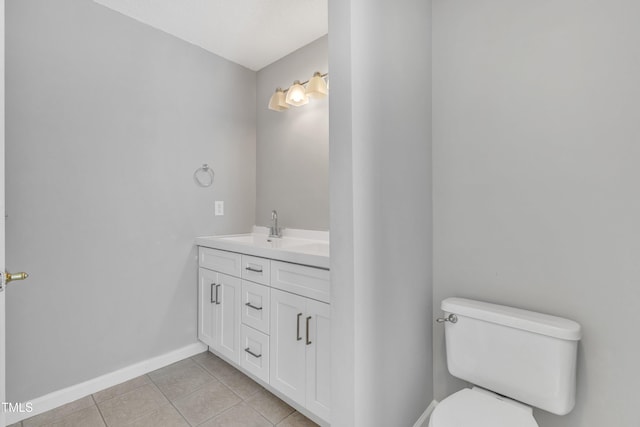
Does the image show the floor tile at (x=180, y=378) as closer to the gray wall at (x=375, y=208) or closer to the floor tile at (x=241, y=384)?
the floor tile at (x=241, y=384)

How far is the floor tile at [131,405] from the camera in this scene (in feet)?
5.00

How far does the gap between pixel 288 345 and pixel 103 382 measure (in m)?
1.21

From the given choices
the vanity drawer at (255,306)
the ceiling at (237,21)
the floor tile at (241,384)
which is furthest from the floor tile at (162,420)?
the ceiling at (237,21)

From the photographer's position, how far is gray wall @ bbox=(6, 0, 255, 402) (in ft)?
5.04

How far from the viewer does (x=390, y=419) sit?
1.19 metres

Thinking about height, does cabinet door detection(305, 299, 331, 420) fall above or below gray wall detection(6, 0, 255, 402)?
below

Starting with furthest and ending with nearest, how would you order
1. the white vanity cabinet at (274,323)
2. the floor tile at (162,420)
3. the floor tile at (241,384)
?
the floor tile at (241,384), the floor tile at (162,420), the white vanity cabinet at (274,323)

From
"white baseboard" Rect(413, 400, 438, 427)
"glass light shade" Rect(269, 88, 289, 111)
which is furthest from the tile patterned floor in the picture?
"glass light shade" Rect(269, 88, 289, 111)

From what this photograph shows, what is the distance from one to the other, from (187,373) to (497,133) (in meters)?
2.26

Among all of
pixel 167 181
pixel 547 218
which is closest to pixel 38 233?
pixel 167 181

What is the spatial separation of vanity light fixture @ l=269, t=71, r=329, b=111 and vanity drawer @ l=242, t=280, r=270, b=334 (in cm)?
129

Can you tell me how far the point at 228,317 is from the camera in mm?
1920

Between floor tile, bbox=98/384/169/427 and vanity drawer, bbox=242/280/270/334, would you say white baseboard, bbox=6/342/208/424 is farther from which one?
vanity drawer, bbox=242/280/270/334

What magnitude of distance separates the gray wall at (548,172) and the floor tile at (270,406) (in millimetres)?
812
